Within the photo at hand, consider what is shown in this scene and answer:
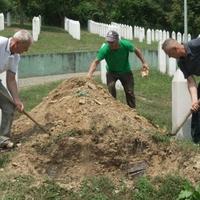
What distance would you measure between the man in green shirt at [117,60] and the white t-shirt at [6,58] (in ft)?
6.17

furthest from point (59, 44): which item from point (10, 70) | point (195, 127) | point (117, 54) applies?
point (10, 70)

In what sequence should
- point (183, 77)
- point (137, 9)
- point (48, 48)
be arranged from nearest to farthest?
point (183, 77), point (48, 48), point (137, 9)

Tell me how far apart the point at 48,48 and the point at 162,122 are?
17044 mm

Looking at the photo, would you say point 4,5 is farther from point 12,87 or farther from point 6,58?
point 6,58

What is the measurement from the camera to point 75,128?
8102 millimetres

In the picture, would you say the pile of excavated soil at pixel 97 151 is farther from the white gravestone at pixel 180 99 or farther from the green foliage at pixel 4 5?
the green foliage at pixel 4 5

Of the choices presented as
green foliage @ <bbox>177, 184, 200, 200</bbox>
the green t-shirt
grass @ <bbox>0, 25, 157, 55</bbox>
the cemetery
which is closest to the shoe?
the cemetery

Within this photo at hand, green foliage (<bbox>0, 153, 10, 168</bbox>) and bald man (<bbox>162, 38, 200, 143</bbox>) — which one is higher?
bald man (<bbox>162, 38, 200, 143</bbox>)

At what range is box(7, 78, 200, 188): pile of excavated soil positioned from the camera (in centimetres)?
748

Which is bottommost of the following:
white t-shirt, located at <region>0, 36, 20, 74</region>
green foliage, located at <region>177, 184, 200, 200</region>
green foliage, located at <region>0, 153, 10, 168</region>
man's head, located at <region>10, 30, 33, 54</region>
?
green foliage, located at <region>0, 153, 10, 168</region>

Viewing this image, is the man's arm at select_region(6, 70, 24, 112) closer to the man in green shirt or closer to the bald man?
the man in green shirt

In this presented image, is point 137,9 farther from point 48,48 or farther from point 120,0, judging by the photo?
point 48,48

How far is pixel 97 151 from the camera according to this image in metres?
7.75

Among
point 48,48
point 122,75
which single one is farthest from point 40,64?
point 122,75
